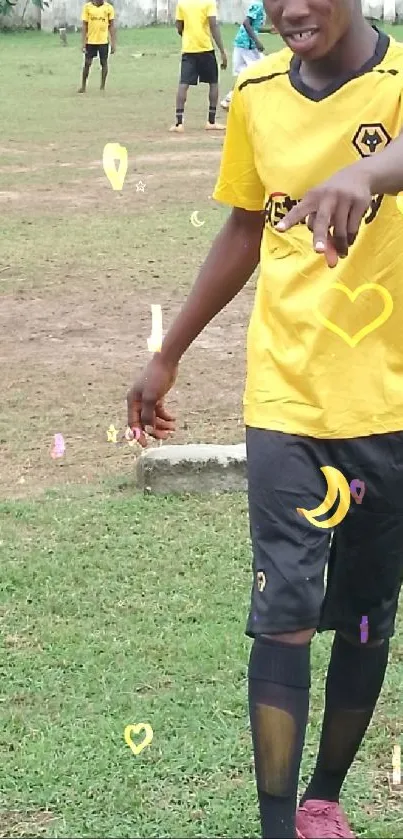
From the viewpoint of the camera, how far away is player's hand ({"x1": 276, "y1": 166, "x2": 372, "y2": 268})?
185 centimetres

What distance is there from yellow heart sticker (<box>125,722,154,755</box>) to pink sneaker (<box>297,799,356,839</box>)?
0.48 meters

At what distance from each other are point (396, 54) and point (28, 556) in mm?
2251

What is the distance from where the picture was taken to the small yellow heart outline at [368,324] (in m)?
2.29

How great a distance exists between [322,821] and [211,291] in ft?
3.45

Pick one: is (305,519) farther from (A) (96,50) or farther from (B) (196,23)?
(A) (96,50)

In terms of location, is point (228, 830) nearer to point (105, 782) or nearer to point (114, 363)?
point (105, 782)

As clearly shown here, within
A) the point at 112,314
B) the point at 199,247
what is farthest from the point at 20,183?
the point at 112,314

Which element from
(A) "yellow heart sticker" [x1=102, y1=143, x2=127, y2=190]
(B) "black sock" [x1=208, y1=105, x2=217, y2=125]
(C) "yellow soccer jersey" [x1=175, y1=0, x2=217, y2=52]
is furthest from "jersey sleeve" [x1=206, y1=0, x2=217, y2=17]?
(A) "yellow heart sticker" [x1=102, y1=143, x2=127, y2=190]

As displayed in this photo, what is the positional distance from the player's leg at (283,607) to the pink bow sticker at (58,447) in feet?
9.59

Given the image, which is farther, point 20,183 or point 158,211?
point 20,183

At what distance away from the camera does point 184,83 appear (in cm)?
1511

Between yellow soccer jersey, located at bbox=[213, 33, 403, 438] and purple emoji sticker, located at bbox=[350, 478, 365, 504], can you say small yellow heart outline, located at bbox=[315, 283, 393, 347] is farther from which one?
purple emoji sticker, located at bbox=[350, 478, 365, 504]

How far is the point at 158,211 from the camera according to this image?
403 inches

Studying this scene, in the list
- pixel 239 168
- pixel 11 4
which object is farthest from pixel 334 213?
pixel 11 4
